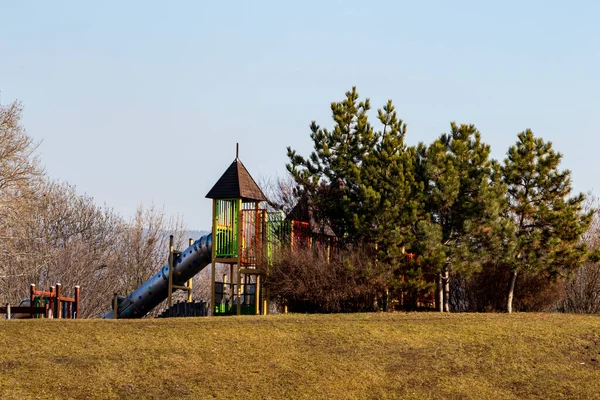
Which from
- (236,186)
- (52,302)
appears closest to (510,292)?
(236,186)

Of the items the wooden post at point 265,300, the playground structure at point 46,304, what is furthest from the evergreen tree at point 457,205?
the playground structure at point 46,304

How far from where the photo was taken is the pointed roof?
1088 inches

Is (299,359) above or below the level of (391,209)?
below

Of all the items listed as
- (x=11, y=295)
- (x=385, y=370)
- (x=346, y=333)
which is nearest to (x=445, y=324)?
(x=346, y=333)

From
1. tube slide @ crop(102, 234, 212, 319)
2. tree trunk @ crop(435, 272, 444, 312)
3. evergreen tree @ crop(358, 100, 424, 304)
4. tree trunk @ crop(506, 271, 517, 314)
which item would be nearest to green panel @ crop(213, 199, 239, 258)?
tube slide @ crop(102, 234, 212, 319)

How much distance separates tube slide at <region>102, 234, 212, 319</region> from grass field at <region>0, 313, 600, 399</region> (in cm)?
725

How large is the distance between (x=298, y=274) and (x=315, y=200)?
2.59 metres

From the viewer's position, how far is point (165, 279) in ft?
102

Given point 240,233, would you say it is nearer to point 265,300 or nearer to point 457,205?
point 265,300

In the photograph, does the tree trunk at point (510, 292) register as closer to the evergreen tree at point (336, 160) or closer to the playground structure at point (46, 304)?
the evergreen tree at point (336, 160)

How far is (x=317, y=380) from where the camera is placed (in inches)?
666

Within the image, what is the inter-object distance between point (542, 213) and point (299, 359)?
1083cm

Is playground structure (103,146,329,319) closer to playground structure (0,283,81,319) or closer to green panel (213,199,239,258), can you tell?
green panel (213,199,239,258)

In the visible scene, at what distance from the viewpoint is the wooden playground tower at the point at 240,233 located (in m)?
26.8
